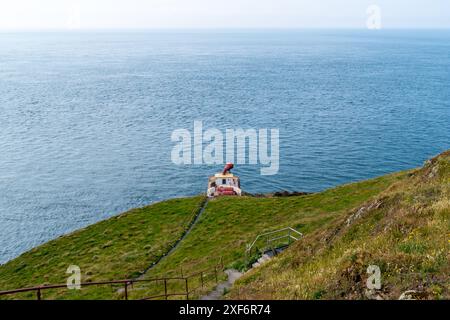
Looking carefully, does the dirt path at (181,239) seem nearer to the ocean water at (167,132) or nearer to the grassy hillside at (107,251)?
the grassy hillside at (107,251)

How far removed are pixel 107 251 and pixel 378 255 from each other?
32.4 meters

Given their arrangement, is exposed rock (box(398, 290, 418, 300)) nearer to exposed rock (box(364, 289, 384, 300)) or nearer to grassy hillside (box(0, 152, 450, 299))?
grassy hillside (box(0, 152, 450, 299))

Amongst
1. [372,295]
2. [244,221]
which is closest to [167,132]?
[244,221]

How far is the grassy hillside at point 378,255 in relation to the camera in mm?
16109

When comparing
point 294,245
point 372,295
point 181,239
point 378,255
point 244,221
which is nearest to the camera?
point 372,295

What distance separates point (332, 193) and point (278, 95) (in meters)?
93.4

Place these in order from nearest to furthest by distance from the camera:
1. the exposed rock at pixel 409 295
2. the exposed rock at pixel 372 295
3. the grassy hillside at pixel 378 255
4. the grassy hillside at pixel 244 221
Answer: the exposed rock at pixel 409 295 → the exposed rock at pixel 372 295 → the grassy hillside at pixel 378 255 → the grassy hillside at pixel 244 221

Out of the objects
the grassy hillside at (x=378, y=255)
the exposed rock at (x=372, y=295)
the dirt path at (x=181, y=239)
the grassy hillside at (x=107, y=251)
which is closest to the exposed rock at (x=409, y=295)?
the grassy hillside at (x=378, y=255)

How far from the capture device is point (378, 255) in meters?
18.2

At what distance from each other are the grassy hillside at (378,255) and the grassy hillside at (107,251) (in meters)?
15.0

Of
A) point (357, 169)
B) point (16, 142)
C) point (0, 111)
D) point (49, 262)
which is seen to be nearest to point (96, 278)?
point (49, 262)

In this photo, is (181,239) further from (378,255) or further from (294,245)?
(378,255)
